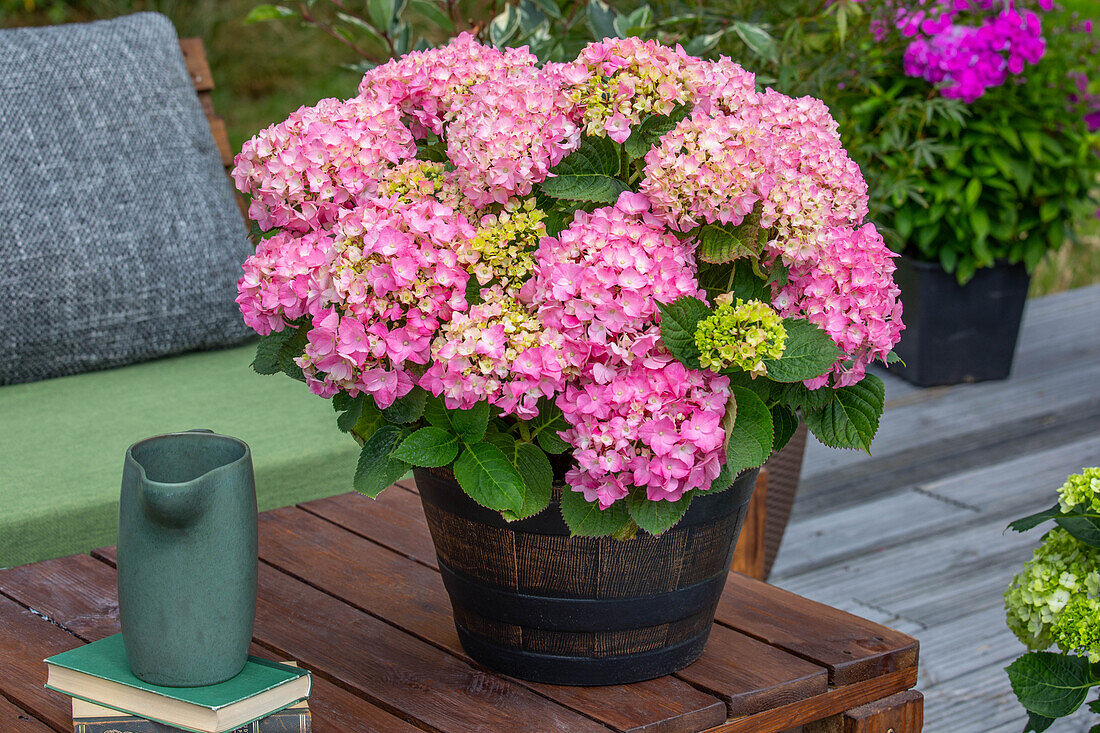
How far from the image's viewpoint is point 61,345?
5.77 feet

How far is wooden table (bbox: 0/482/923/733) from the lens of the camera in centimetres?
88

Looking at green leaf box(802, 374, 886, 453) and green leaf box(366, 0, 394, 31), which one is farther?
green leaf box(366, 0, 394, 31)

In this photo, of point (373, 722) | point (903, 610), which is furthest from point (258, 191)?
point (903, 610)

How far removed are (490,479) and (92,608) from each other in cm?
51

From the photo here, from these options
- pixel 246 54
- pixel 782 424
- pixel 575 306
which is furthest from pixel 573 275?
pixel 246 54

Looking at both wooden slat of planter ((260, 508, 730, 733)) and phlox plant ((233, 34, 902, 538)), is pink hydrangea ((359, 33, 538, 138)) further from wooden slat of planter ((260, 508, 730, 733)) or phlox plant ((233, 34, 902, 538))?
wooden slat of planter ((260, 508, 730, 733))

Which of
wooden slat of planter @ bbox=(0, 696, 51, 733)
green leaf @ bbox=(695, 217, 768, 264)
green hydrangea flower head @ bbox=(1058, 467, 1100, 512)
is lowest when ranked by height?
wooden slat of planter @ bbox=(0, 696, 51, 733)

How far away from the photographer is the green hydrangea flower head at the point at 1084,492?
1.06m

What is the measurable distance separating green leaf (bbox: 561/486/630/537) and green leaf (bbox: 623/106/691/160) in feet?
0.78

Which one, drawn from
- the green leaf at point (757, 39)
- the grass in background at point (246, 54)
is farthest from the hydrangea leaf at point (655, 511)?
the grass in background at point (246, 54)

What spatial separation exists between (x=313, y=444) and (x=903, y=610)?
1.08 m

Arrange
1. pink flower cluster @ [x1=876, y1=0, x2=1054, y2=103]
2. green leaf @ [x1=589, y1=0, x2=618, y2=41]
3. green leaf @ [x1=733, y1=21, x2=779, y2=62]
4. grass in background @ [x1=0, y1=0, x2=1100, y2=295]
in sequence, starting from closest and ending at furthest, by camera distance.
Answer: green leaf @ [x1=733, y1=21, x2=779, y2=62], green leaf @ [x1=589, y1=0, x2=618, y2=41], pink flower cluster @ [x1=876, y1=0, x2=1054, y2=103], grass in background @ [x1=0, y1=0, x2=1100, y2=295]

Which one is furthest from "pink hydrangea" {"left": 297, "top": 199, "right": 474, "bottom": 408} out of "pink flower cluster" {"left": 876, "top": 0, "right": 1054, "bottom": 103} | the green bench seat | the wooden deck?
"pink flower cluster" {"left": 876, "top": 0, "right": 1054, "bottom": 103}

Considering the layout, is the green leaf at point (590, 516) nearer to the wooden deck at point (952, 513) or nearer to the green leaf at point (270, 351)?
the green leaf at point (270, 351)
